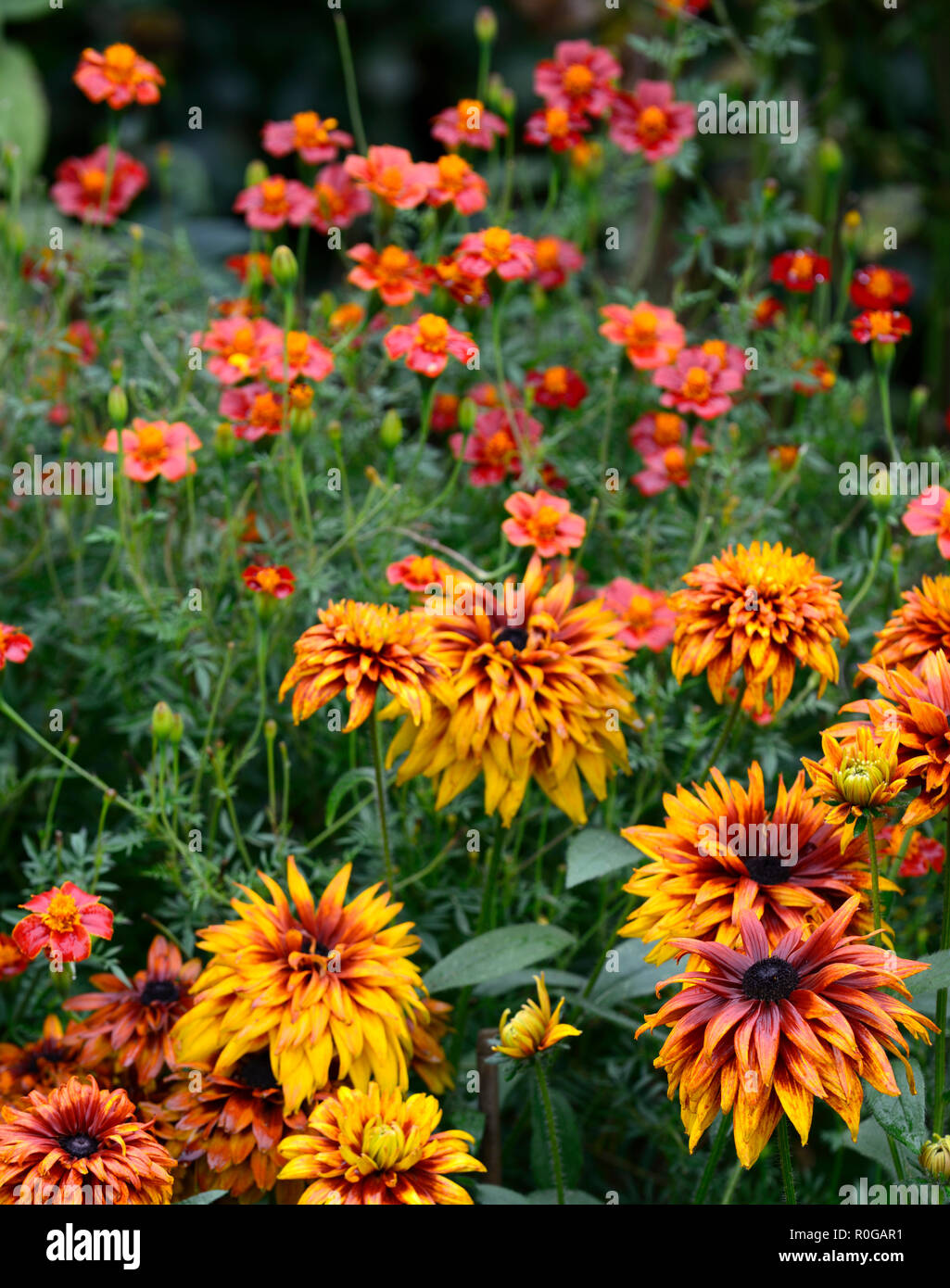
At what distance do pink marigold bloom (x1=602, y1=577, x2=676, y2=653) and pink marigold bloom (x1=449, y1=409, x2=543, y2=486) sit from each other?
18 centimetres

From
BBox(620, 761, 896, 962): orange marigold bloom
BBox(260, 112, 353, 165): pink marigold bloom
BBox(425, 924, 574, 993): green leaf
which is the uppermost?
BBox(260, 112, 353, 165): pink marigold bloom

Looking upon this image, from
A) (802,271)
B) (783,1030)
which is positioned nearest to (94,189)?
(802,271)

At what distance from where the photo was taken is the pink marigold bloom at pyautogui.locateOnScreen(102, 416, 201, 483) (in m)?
1.07

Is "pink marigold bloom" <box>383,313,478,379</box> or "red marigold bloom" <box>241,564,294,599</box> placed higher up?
"pink marigold bloom" <box>383,313,478,379</box>

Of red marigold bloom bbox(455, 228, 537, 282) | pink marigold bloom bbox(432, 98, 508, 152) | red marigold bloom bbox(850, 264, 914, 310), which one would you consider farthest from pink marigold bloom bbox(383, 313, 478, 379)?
red marigold bloom bbox(850, 264, 914, 310)

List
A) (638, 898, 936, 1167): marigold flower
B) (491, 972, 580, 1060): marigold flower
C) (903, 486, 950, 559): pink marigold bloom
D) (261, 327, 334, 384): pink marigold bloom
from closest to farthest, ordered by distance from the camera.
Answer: (638, 898, 936, 1167): marigold flower, (491, 972, 580, 1060): marigold flower, (903, 486, 950, 559): pink marigold bloom, (261, 327, 334, 384): pink marigold bloom

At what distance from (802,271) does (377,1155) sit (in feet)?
3.04

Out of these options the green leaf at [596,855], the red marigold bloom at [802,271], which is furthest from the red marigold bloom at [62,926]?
the red marigold bloom at [802,271]

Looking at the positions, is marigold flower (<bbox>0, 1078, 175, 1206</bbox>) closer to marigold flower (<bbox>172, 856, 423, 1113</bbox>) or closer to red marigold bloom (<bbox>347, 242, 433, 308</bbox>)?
marigold flower (<bbox>172, 856, 423, 1113</bbox>)

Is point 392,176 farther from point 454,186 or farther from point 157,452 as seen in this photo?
point 157,452

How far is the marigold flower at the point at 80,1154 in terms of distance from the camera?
27.9 inches

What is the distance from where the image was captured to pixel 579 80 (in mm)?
1363

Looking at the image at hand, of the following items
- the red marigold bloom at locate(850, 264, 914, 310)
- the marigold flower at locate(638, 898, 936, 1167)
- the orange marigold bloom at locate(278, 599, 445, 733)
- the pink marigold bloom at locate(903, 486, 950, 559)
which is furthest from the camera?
the red marigold bloom at locate(850, 264, 914, 310)
